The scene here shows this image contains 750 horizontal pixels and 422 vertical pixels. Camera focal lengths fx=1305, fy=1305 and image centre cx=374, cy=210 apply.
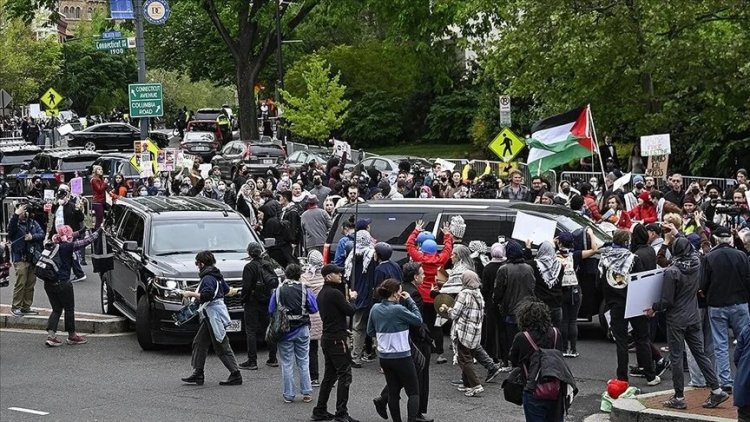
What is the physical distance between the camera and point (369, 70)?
187ft

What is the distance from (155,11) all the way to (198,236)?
45.4 ft

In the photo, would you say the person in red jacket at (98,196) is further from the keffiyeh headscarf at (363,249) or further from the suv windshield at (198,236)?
the keffiyeh headscarf at (363,249)

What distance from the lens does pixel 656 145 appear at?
24.2 m

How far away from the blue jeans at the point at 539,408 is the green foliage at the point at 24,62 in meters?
64.3

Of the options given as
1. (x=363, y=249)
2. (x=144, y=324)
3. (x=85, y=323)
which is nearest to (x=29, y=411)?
(x=144, y=324)

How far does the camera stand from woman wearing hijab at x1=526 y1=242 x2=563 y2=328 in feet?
48.2

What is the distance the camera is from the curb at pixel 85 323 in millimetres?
19000

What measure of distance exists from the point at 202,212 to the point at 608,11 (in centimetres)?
1299

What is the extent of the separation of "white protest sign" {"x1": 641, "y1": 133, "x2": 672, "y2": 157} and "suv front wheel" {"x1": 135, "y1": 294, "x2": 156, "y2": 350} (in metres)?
11.0

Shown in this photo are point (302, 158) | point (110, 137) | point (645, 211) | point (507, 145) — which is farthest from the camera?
point (110, 137)

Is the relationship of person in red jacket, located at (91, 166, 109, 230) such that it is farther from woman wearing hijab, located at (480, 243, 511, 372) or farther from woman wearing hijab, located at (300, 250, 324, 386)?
woman wearing hijab, located at (480, 243, 511, 372)

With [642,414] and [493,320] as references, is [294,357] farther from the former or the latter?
[642,414]

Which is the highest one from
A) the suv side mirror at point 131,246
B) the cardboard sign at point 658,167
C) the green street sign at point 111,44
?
the green street sign at point 111,44

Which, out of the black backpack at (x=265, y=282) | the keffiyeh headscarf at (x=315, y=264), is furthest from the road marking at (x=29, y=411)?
the keffiyeh headscarf at (x=315, y=264)
